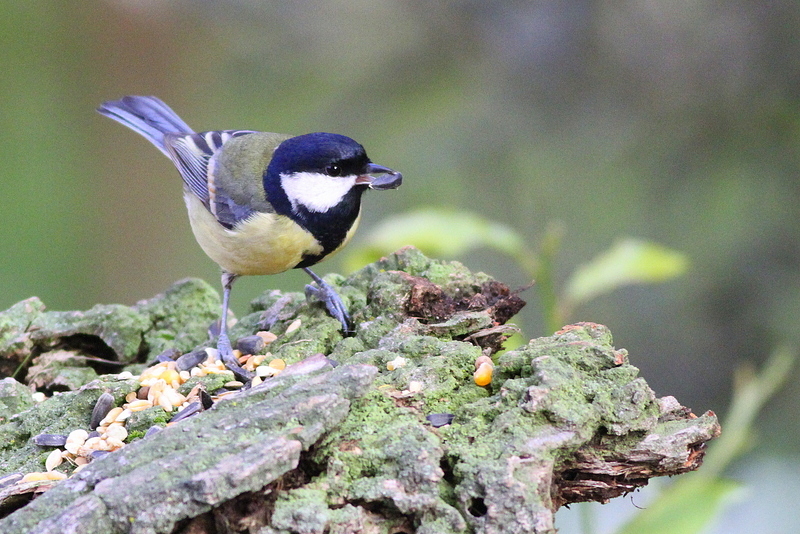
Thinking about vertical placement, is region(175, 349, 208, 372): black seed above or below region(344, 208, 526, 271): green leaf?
below

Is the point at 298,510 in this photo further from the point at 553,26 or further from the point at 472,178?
the point at 553,26

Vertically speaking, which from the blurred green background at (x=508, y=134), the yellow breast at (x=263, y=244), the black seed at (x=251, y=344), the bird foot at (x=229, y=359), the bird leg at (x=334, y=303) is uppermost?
the blurred green background at (x=508, y=134)

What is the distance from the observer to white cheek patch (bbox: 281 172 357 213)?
92.9 inches

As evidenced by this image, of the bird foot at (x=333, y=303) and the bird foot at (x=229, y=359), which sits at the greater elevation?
the bird foot at (x=333, y=303)

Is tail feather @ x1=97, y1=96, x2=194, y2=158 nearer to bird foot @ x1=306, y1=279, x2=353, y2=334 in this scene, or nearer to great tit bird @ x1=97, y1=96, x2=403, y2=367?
great tit bird @ x1=97, y1=96, x2=403, y2=367

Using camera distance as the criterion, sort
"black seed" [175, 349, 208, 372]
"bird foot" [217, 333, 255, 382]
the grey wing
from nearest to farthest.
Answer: "bird foot" [217, 333, 255, 382], "black seed" [175, 349, 208, 372], the grey wing

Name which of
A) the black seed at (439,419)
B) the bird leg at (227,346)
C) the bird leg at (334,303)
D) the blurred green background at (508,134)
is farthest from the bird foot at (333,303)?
the blurred green background at (508,134)

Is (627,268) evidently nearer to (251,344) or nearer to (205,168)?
(251,344)

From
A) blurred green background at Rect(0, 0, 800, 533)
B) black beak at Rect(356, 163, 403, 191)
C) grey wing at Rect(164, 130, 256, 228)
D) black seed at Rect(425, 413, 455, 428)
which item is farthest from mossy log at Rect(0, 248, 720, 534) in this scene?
blurred green background at Rect(0, 0, 800, 533)

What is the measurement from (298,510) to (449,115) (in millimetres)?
3319

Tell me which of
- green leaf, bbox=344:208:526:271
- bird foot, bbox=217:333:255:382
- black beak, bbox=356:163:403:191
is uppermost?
black beak, bbox=356:163:403:191

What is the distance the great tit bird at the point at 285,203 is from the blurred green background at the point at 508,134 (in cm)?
163

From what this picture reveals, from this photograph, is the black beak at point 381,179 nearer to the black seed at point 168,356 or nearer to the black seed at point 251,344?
the black seed at point 251,344

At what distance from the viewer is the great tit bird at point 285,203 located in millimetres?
2352
